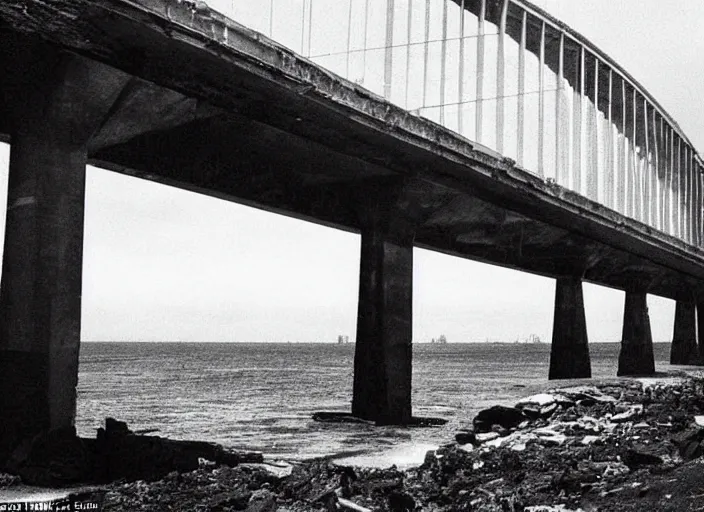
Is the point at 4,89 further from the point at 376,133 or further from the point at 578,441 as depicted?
the point at 578,441

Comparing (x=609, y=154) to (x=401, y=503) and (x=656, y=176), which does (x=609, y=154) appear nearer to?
(x=656, y=176)

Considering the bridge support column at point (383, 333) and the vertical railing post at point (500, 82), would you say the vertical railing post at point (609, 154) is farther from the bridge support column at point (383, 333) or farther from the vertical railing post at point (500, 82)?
the bridge support column at point (383, 333)

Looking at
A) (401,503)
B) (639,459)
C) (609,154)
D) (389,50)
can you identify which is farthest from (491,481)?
(609,154)

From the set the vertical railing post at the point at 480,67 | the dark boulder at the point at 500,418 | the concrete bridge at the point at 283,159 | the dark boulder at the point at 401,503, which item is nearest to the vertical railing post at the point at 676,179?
the concrete bridge at the point at 283,159

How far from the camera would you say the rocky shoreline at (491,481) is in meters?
7.69

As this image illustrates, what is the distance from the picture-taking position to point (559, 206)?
2492cm

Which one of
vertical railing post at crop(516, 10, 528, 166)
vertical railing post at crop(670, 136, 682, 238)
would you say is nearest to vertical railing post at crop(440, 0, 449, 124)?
vertical railing post at crop(516, 10, 528, 166)

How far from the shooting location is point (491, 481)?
8914 mm

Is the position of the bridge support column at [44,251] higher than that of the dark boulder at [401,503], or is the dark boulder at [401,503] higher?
the bridge support column at [44,251]

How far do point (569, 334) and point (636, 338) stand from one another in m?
9.38

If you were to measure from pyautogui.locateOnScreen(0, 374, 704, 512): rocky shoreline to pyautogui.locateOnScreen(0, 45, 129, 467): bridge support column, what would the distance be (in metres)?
1.27

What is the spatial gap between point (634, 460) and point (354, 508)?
9.76ft

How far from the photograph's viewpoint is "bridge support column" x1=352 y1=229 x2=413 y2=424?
60.8ft

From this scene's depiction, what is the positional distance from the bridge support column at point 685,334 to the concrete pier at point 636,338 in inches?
374
